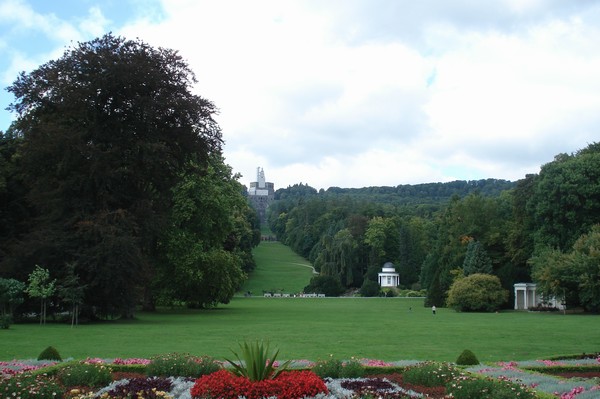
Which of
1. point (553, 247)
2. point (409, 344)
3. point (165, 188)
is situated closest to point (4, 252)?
point (165, 188)

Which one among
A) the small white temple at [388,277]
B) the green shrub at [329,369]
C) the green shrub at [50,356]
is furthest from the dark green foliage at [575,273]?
the small white temple at [388,277]

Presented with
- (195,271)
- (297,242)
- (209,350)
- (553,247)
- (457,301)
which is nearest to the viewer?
(209,350)

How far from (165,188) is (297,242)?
12154 centimetres

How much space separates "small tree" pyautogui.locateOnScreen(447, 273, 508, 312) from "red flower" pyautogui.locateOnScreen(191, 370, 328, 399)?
49.6 meters

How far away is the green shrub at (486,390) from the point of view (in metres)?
9.57

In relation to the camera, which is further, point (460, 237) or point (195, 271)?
point (460, 237)

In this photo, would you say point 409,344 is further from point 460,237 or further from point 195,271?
point 460,237

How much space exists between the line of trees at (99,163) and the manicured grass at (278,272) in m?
65.2

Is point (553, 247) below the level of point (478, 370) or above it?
above

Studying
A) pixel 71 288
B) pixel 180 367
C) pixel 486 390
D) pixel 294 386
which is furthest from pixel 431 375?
pixel 71 288

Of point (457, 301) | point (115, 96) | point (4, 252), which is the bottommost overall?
point (457, 301)

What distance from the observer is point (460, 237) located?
7244 centimetres

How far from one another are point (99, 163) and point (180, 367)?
2342cm

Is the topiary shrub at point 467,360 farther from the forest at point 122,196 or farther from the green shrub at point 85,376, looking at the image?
the forest at point 122,196
